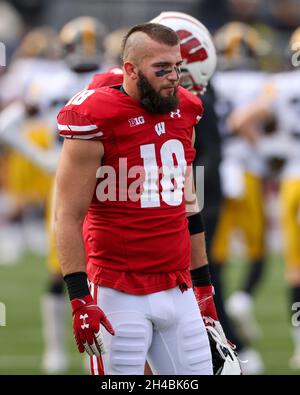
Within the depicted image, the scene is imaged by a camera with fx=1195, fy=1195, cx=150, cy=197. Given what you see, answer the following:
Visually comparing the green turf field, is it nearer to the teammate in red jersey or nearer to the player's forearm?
the teammate in red jersey

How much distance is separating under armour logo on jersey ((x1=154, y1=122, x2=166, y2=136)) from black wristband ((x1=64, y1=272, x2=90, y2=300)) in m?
0.52

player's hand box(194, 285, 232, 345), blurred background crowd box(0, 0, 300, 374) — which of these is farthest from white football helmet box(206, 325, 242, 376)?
blurred background crowd box(0, 0, 300, 374)

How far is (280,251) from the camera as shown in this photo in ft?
39.9

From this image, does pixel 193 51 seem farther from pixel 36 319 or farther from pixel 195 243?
pixel 36 319

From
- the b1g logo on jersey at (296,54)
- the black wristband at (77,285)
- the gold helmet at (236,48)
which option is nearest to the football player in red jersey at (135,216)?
the black wristband at (77,285)

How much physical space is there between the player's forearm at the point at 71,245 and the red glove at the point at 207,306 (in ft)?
1.90

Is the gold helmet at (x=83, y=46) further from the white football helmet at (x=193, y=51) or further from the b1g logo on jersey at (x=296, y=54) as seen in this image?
the white football helmet at (x=193, y=51)

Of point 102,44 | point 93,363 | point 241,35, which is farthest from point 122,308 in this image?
point 241,35

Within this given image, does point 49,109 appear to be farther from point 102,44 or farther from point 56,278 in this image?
point 56,278

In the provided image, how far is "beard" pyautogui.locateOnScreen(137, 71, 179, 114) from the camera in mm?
3775

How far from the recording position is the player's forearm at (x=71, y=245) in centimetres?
371

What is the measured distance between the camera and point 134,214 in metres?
3.84
